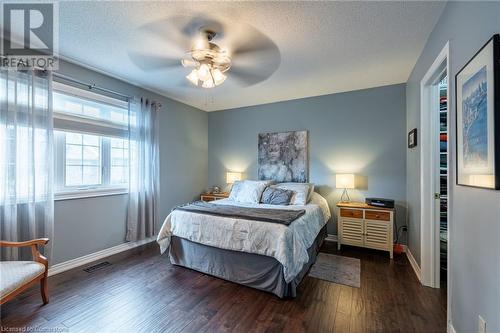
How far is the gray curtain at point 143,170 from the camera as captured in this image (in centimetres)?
328

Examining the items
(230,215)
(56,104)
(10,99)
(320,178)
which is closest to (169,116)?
(56,104)

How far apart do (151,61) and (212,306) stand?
2774 mm

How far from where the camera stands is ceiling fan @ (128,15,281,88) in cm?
195

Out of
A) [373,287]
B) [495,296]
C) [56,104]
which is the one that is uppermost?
[56,104]

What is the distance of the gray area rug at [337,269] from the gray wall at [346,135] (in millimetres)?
819

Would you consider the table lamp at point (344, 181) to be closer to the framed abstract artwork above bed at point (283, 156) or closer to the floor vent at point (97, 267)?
the framed abstract artwork above bed at point (283, 156)

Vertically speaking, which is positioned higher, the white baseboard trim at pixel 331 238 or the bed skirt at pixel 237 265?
the bed skirt at pixel 237 265

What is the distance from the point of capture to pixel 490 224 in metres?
1.10

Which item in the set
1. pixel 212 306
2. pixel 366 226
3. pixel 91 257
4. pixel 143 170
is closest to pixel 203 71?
pixel 143 170

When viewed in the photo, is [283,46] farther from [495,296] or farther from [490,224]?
[495,296]

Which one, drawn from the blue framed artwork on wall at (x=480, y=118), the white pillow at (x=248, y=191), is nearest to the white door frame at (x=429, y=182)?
the blue framed artwork on wall at (x=480, y=118)

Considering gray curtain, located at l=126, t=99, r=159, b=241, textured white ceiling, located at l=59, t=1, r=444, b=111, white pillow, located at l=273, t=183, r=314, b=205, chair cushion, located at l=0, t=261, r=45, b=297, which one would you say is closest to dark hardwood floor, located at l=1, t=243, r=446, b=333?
chair cushion, located at l=0, t=261, r=45, b=297

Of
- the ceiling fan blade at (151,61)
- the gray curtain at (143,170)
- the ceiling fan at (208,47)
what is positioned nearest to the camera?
the ceiling fan at (208,47)

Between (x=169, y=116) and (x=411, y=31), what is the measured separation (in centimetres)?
361
